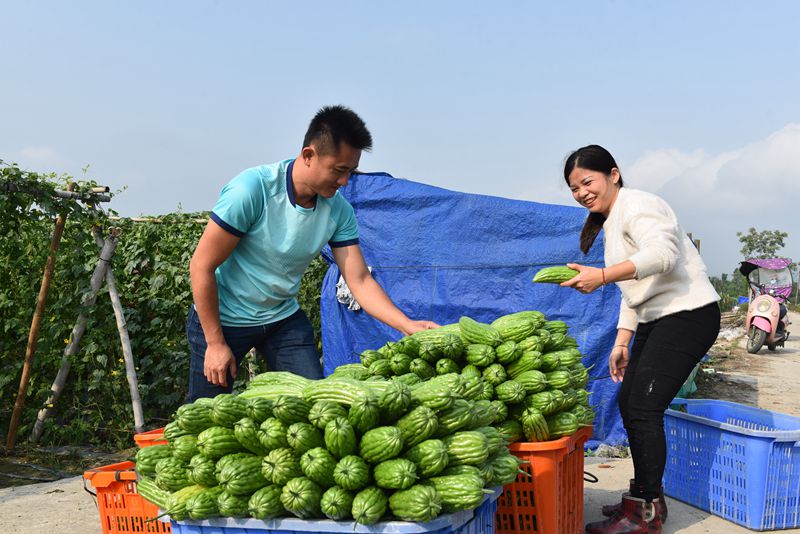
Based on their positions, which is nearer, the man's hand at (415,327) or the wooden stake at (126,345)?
the man's hand at (415,327)

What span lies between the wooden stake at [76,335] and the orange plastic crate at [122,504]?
4195 mm

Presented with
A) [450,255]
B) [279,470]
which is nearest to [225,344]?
[279,470]

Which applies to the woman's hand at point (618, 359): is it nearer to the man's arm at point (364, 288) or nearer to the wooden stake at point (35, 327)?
the man's arm at point (364, 288)

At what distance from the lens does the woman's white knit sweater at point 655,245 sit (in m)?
4.10

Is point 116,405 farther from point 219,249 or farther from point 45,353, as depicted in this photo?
point 219,249

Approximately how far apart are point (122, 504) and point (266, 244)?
1.54 m

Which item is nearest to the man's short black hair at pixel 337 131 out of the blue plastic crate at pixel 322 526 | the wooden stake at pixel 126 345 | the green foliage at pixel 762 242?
the blue plastic crate at pixel 322 526

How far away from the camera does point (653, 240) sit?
4023mm

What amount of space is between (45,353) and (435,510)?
7026 mm

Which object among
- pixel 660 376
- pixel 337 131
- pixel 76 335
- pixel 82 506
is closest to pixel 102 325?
pixel 76 335

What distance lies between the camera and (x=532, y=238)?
752cm

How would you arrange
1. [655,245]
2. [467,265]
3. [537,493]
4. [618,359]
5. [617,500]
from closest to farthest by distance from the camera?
[537,493] → [655,245] → [618,359] → [617,500] → [467,265]

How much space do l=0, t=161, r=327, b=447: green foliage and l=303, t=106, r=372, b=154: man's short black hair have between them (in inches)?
185

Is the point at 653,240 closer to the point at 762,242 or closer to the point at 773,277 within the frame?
the point at 773,277
